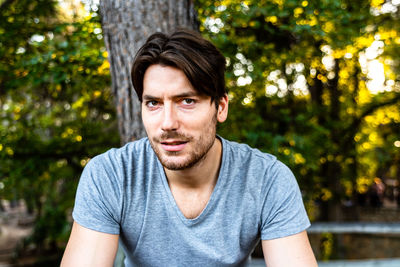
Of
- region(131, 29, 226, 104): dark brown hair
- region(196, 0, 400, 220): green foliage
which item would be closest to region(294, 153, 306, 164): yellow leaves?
region(196, 0, 400, 220): green foliage

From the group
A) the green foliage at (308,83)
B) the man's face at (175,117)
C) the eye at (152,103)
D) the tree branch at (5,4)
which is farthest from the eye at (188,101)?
the tree branch at (5,4)

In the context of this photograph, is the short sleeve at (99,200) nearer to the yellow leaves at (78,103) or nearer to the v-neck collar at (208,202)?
the v-neck collar at (208,202)

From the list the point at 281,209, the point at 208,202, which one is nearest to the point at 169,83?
the point at 208,202

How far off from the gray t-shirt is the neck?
71 millimetres

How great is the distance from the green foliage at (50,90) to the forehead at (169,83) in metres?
1.54

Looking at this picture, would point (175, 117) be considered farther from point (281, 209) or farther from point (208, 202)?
point (281, 209)

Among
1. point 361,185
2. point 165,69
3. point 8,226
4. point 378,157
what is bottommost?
point 8,226

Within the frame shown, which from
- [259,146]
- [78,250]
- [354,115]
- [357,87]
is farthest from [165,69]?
[357,87]

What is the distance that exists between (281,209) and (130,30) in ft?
5.27

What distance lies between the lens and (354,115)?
8.24 metres

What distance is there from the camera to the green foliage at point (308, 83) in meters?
3.27

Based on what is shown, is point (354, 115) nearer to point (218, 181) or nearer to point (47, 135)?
point (47, 135)

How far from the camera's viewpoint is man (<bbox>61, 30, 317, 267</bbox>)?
1.64 metres

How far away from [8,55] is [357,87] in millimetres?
8420
